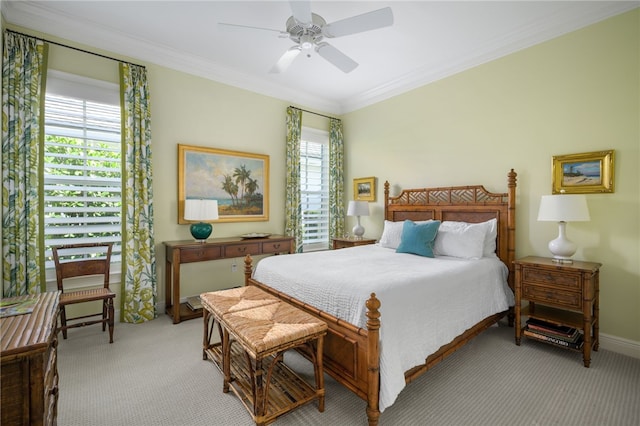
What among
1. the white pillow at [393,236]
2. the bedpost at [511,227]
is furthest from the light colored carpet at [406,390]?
the white pillow at [393,236]

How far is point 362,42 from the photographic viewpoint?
3.43 metres

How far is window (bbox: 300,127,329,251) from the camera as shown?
5.22 metres

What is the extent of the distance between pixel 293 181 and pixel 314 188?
0.59m

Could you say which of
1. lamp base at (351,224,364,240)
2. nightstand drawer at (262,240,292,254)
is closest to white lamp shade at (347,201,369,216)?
lamp base at (351,224,364,240)

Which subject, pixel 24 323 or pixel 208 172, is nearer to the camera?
pixel 24 323

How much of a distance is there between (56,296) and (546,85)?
462cm

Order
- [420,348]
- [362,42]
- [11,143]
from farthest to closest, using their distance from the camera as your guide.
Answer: [362,42] → [11,143] → [420,348]

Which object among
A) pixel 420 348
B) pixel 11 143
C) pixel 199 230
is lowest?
pixel 420 348

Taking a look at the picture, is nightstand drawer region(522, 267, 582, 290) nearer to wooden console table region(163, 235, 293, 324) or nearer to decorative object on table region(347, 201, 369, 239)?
decorative object on table region(347, 201, 369, 239)

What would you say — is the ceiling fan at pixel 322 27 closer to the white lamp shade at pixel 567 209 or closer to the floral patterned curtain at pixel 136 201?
the floral patterned curtain at pixel 136 201

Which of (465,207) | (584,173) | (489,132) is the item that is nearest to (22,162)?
(465,207)

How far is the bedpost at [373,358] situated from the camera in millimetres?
1779

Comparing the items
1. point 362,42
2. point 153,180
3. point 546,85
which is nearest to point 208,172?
point 153,180

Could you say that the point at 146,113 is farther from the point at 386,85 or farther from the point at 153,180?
the point at 386,85
